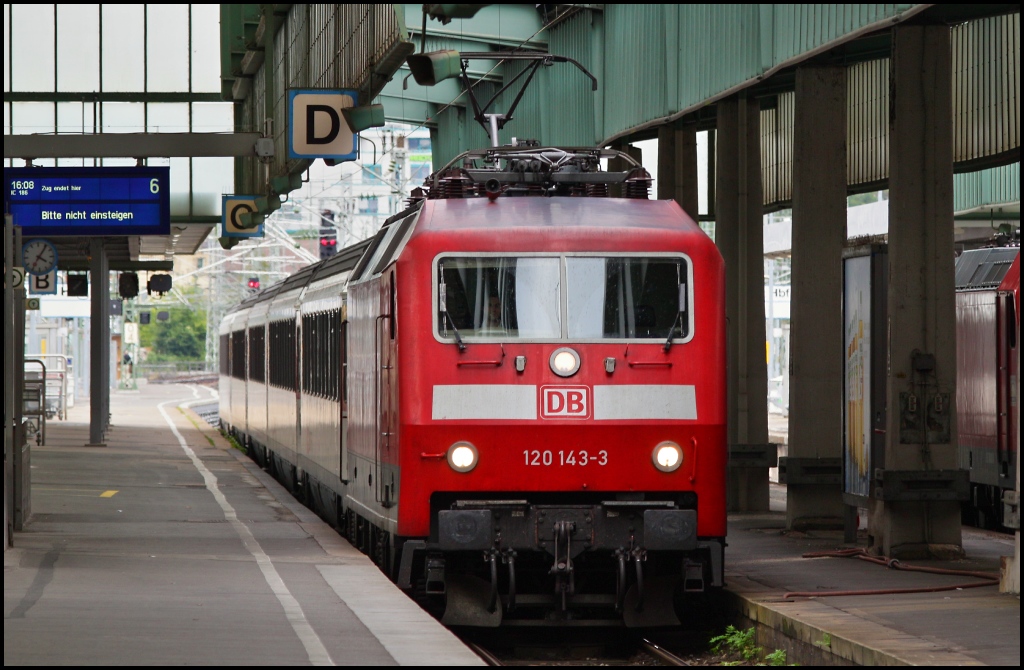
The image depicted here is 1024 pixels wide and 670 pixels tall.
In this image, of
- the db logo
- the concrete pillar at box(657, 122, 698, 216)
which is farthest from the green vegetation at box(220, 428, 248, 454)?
the db logo

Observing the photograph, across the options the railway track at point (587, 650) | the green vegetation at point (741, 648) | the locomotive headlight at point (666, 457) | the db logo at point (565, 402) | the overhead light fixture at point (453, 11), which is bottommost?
the railway track at point (587, 650)

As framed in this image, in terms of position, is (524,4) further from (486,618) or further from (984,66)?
(486,618)

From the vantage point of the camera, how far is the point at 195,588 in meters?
11.3

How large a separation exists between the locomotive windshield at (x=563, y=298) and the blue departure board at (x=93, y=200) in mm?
14534

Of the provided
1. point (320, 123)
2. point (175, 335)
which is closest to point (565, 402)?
point (320, 123)

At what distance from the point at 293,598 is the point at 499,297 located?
2401 millimetres

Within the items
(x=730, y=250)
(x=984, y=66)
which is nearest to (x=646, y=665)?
(x=730, y=250)

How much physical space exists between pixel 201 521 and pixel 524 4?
9894mm

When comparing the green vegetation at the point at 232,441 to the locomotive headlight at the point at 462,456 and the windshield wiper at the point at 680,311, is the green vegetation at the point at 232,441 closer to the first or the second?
the locomotive headlight at the point at 462,456

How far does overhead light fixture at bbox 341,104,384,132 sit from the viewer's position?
18219 millimetres

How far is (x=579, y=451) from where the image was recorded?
433 inches

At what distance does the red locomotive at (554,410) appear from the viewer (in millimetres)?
10984

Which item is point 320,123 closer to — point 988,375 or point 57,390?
point 988,375

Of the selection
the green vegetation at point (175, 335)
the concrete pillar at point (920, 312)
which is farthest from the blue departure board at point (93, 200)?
the green vegetation at point (175, 335)
